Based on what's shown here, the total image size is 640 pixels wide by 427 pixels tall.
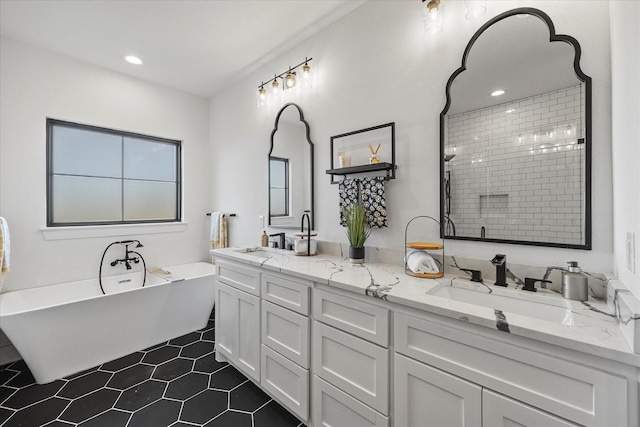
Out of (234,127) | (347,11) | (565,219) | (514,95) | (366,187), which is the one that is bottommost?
(565,219)

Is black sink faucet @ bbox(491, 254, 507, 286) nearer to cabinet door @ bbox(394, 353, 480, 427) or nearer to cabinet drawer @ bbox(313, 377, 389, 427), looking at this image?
cabinet door @ bbox(394, 353, 480, 427)

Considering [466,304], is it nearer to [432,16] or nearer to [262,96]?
[432,16]

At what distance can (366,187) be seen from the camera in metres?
1.93

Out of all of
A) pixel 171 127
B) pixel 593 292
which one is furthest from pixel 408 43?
pixel 171 127

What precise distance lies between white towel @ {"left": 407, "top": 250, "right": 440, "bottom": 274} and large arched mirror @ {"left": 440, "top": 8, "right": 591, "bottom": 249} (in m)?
0.21

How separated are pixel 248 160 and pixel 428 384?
2.64 metres

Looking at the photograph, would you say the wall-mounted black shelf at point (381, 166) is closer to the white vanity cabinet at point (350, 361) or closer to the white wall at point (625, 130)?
the white vanity cabinet at point (350, 361)

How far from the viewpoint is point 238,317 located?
209cm

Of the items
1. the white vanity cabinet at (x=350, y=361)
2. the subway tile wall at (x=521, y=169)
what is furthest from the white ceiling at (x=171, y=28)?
the white vanity cabinet at (x=350, y=361)

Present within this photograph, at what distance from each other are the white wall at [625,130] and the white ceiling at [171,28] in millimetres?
1507

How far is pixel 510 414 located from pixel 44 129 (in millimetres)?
3867

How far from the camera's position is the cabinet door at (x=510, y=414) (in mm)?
845

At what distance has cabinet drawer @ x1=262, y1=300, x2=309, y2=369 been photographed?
158 cm

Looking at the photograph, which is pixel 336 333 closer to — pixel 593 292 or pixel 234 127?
pixel 593 292
